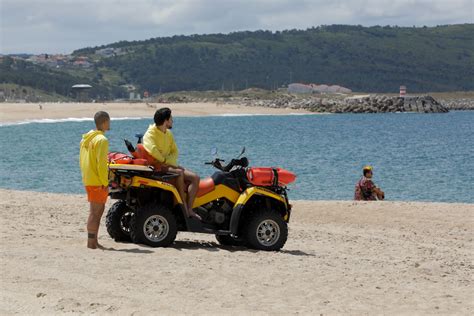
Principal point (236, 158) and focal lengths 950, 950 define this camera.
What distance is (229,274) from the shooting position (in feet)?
31.1

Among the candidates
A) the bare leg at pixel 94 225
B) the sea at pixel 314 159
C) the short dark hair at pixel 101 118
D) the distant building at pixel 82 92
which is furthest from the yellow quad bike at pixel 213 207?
the distant building at pixel 82 92

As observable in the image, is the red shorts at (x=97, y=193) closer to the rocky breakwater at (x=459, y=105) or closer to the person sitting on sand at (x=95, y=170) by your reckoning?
the person sitting on sand at (x=95, y=170)

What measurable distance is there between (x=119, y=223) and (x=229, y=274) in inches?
96.9

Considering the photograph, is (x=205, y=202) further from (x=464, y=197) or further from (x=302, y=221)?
(x=464, y=197)

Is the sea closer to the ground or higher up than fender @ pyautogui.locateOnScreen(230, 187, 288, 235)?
closer to the ground

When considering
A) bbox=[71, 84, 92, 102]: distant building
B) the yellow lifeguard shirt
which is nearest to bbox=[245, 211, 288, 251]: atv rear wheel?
the yellow lifeguard shirt

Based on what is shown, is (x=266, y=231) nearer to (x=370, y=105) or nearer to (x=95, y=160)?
(x=95, y=160)

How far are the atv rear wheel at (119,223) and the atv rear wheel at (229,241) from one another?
1200mm

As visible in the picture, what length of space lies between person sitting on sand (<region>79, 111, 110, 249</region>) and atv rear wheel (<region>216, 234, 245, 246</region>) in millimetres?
1805

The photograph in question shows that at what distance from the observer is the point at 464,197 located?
27.9 m

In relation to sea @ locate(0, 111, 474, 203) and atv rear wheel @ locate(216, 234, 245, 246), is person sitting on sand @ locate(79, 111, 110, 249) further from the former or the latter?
sea @ locate(0, 111, 474, 203)

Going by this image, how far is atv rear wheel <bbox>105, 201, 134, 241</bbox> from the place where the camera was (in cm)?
1147

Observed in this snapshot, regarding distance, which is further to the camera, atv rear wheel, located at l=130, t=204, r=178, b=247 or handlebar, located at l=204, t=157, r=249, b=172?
handlebar, located at l=204, t=157, r=249, b=172

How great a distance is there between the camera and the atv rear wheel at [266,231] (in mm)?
11367
